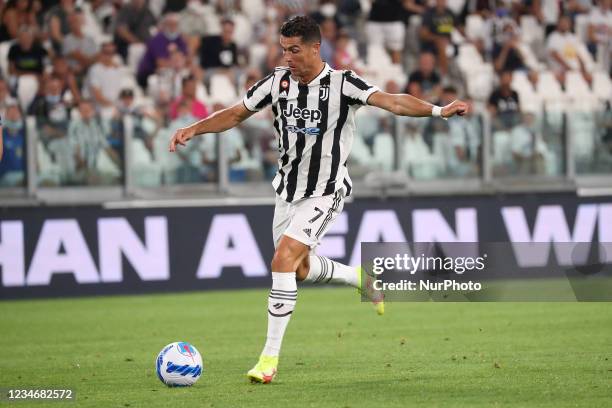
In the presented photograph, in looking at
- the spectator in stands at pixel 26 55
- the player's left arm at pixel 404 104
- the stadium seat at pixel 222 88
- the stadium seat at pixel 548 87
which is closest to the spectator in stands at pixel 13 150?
the spectator in stands at pixel 26 55

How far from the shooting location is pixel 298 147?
914 cm

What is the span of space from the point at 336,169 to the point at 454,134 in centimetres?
863

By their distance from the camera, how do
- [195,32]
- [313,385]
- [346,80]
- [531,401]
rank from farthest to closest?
1. [195,32]
2. [346,80]
3. [313,385]
4. [531,401]

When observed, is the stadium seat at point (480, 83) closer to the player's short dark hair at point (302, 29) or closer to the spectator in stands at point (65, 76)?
the spectator in stands at point (65, 76)

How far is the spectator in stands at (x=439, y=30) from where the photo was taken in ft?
68.0

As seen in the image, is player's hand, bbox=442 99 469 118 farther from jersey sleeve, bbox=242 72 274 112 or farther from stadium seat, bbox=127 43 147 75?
stadium seat, bbox=127 43 147 75

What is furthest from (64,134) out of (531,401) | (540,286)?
(531,401)

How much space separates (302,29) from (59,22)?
10554 millimetres

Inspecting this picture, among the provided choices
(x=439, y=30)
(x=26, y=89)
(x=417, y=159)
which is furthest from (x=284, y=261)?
(x=439, y=30)

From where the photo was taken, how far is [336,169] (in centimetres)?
923

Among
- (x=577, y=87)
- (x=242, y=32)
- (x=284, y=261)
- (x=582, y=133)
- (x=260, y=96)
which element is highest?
(x=260, y=96)

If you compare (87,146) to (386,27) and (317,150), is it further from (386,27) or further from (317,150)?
(317,150)

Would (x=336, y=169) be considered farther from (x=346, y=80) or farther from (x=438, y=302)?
(x=438, y=302)

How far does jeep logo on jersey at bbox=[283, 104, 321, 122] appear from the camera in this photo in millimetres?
9055
